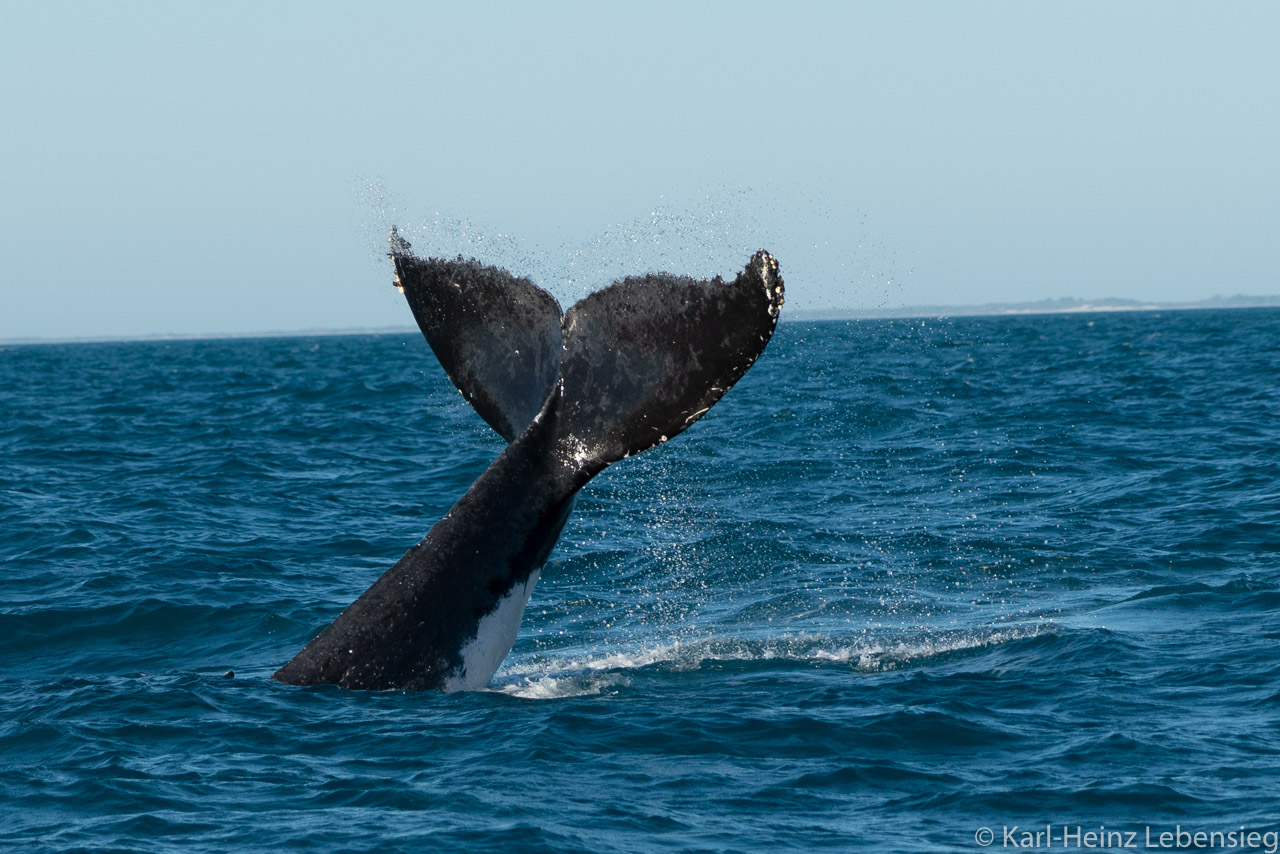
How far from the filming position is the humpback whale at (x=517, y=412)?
6.62 m

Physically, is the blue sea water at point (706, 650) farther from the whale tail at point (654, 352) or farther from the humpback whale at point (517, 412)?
the whale tail at point (654, 352)

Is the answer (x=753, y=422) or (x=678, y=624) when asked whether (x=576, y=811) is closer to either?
(x=678, y=624)

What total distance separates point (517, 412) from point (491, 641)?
1.22 meters

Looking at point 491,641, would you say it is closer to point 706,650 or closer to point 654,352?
point 654,352

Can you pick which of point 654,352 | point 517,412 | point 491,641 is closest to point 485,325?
point 517,412

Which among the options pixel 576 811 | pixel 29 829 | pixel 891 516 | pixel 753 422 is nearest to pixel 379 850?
pixel 576 811

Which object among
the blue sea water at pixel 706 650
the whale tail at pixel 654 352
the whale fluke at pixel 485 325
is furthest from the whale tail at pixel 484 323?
the blue sea water at pixel 706 650

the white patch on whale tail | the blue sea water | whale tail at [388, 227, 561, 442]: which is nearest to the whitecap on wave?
the blue sea water

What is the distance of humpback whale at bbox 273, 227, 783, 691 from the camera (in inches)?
261

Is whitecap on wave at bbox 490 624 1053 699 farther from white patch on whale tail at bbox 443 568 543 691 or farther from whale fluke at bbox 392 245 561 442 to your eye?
whale fluke at bbox 392 245 561 442

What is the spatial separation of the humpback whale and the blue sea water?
307 millimetres

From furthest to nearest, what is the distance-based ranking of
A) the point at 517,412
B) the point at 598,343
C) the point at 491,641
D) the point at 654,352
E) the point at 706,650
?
the point at 706,650 → the point at 517,412 → the point at 491,641 → the point at 598,343 → the point at 654,352

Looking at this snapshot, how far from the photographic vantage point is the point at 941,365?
39.4m

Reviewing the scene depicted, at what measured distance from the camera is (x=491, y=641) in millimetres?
7586
